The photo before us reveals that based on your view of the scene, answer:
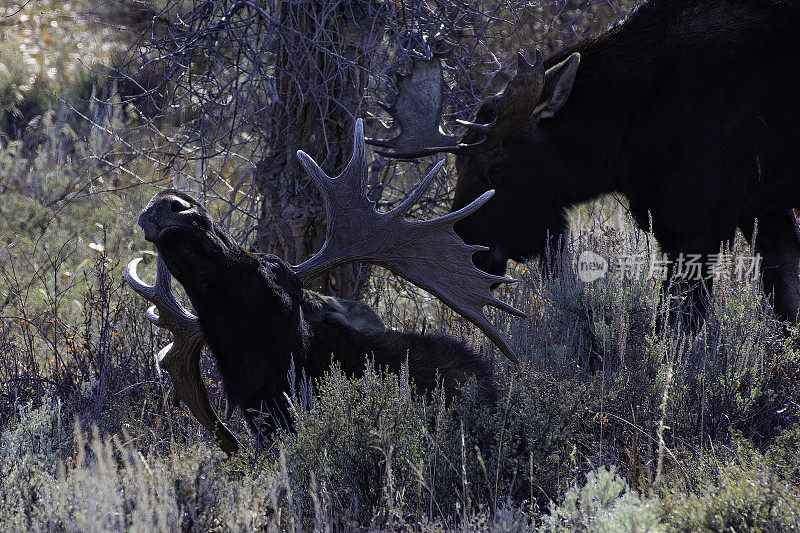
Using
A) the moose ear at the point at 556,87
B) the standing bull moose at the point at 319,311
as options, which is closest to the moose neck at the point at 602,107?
→ the moose ear at the point at 556,87

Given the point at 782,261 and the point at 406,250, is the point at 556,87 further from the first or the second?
the point at 406,250

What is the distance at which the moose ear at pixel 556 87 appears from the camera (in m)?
5.41

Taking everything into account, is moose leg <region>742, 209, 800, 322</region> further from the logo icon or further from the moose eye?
the moose eye

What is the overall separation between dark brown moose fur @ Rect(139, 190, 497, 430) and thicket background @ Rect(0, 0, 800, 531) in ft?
0.56

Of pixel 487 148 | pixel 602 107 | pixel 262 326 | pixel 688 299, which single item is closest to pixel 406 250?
pixel 262 326

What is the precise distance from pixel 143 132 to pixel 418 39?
754cm

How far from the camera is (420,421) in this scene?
137 inches

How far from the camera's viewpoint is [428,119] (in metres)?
5.76

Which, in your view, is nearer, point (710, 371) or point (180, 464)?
point (180, 464)

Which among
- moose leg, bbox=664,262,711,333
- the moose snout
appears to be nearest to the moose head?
moose leg, bbox=664,262,711,333

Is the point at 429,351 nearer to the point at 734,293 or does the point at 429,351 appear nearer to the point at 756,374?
the point at 756,374

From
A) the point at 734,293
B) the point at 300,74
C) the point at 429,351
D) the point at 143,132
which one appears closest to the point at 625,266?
the point at 734,293

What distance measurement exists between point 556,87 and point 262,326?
281 centimetres

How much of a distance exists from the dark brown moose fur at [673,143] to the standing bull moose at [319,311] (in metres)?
1.72
